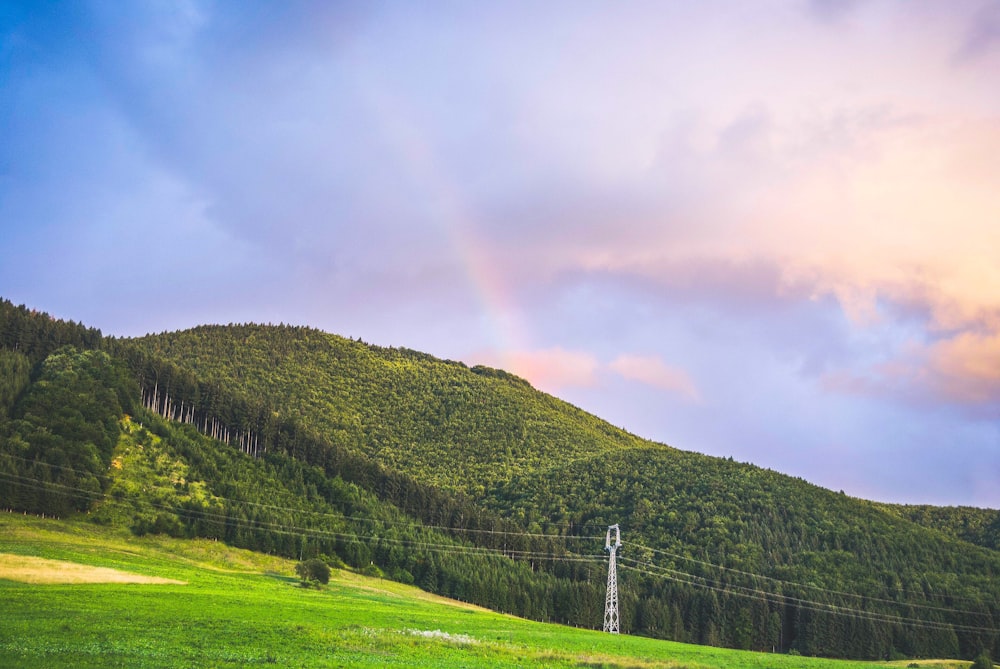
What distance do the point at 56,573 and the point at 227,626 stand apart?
2539 centimetres

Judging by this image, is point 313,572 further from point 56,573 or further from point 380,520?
point 380,520

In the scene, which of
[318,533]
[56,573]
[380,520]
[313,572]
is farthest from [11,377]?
[56,573]

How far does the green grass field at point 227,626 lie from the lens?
38.1 meters

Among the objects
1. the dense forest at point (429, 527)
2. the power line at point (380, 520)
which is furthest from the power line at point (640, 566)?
the power line at point (380, 520)

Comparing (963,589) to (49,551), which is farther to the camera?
(963,589)

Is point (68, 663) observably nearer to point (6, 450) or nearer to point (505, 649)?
point (505, 649)

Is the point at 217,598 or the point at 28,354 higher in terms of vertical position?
the point at 28,354

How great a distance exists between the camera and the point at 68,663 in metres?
32.5

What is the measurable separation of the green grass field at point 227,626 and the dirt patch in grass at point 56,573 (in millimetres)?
622

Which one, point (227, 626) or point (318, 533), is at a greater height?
point (318, 533)

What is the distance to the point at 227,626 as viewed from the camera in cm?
4878

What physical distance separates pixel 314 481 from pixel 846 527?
129498 mm

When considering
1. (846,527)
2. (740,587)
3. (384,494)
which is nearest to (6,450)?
(384,494)

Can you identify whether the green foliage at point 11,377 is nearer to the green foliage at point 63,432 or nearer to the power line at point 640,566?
the green foliage at point 63,432
